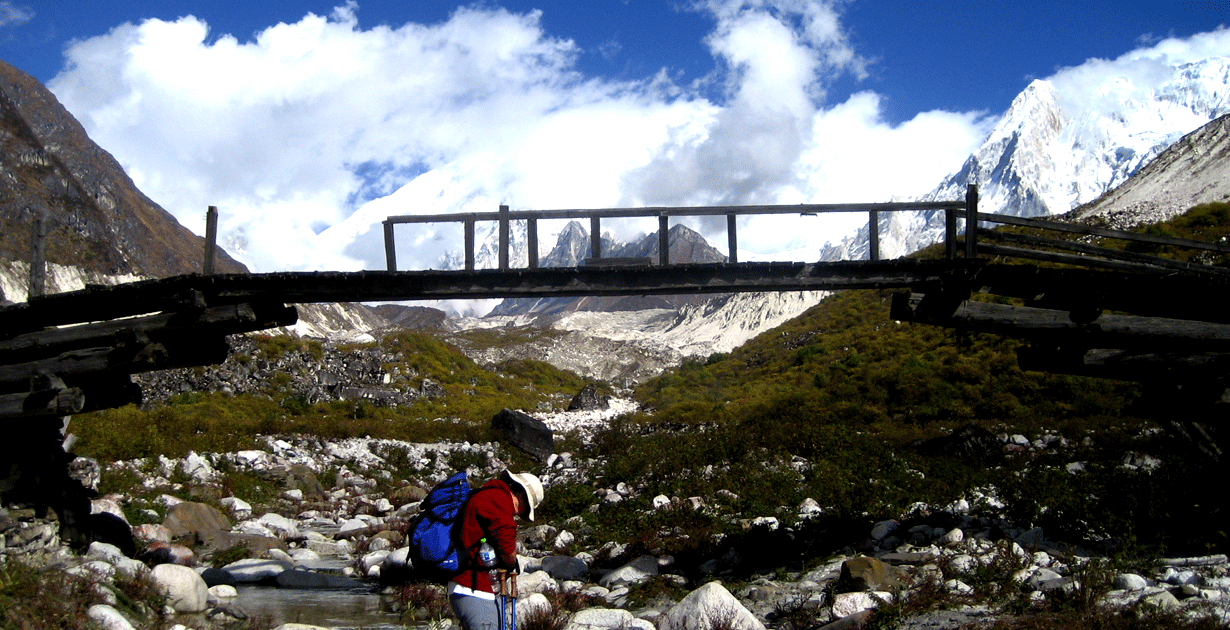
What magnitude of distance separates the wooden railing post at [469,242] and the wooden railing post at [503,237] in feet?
1.28

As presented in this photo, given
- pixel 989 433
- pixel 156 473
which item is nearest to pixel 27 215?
pixel 156 473

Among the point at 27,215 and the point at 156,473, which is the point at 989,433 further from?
the point at 27,215

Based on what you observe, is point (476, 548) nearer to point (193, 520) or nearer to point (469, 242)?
point (469, 242)

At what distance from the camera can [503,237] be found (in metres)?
10.6

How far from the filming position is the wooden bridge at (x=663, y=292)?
9531 millimetres

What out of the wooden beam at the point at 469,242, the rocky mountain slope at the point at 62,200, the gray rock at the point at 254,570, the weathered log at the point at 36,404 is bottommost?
the gray rock at the point at 254,570

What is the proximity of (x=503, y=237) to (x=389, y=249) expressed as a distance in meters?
1.54

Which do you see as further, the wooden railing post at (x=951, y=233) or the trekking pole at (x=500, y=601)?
the wooden railing post at (x=951, y=233)

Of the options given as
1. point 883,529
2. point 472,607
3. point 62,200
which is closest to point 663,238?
point 883,529

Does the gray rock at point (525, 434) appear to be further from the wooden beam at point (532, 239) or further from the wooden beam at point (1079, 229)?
the wooden beam at point (1079, 229)

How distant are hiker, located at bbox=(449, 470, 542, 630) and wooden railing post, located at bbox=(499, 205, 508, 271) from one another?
4.96 m

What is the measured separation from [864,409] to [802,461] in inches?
248

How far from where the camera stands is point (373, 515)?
15.9 meters

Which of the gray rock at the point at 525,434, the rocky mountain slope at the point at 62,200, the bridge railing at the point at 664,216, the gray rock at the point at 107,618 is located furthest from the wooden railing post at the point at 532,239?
the rocky mountain slope at the point at 62,200
